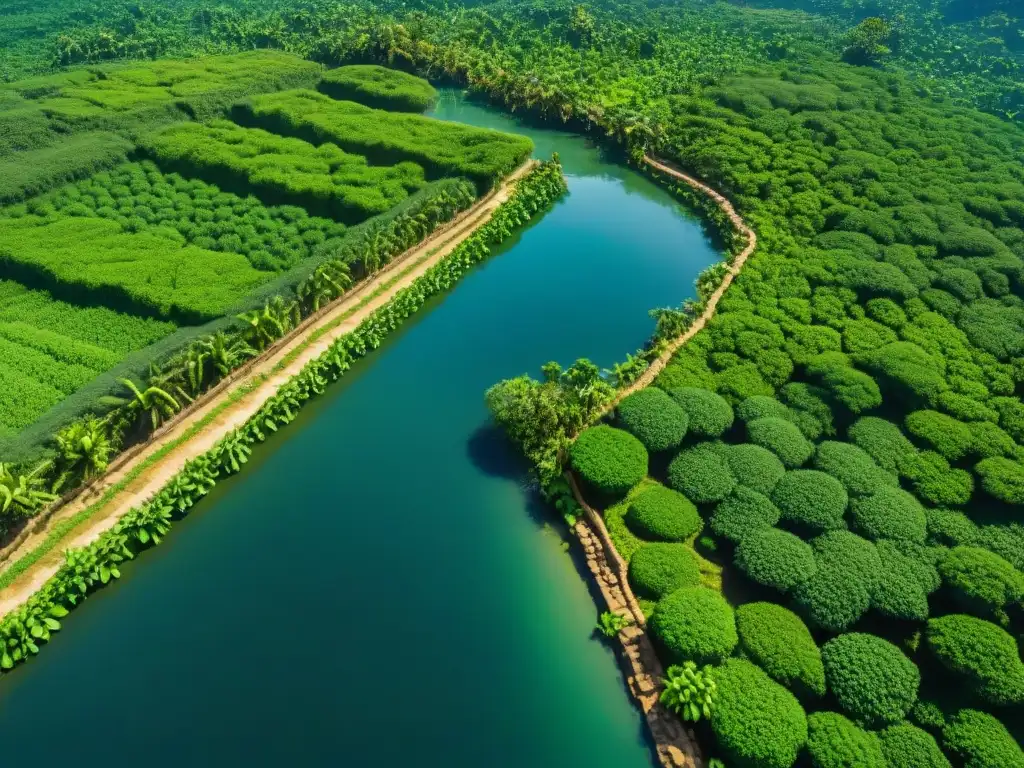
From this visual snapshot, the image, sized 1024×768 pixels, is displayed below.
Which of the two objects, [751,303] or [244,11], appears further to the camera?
[244,11]

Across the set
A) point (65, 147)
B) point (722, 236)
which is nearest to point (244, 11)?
point (65, 147)

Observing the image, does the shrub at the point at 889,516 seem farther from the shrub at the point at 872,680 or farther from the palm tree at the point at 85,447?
the palm tree at the point at 85,447

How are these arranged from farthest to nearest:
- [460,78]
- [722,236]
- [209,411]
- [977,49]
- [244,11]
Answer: [244,11] < [977,49] < [460,78] < [722,236] < [209,411]

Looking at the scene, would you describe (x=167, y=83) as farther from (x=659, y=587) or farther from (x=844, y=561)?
(x=844, y=561)

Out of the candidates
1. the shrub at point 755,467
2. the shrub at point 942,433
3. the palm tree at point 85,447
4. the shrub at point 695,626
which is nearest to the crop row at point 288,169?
the palm tree at point 85,447

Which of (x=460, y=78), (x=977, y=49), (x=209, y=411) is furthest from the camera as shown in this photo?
(x=977, y=49)

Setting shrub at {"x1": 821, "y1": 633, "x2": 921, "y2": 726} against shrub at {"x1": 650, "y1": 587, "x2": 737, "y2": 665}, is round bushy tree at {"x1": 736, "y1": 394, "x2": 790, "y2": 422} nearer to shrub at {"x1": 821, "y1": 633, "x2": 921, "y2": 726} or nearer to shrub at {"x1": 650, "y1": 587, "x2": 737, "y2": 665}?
shrub at {"x1": 650, "y1": 587, "x2": 737, "y2": 665}

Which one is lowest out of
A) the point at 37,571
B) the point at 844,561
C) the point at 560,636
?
the point at 37,571
